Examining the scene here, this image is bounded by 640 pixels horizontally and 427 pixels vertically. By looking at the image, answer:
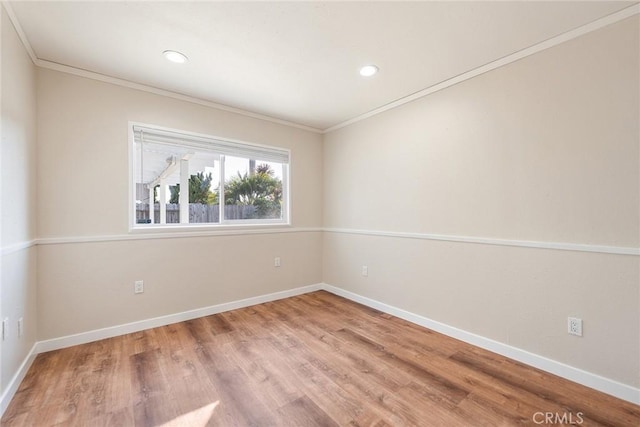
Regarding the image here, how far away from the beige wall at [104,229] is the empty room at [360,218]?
0.7 inches

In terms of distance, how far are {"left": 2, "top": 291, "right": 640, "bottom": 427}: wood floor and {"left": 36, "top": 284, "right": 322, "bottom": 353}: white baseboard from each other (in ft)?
0.25

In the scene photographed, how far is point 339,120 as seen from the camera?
3627 millimetres

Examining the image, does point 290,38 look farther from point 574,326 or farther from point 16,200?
point 574,326

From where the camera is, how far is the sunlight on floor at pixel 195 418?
1.47 metres

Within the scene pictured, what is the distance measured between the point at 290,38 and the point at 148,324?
2876mm

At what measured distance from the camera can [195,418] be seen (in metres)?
1.52

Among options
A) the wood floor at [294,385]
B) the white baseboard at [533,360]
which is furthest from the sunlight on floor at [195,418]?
the white baseboard at [533,360]

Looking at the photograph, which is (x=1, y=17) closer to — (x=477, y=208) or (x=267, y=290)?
(x=267, y=290)

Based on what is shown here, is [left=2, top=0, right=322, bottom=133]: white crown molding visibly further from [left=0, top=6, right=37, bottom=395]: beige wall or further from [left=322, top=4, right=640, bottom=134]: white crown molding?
[left=322, top=4, right=640, bottom=134]: white crown molding

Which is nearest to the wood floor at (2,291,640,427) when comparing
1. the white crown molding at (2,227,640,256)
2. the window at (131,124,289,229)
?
the white crown molding at (2,227,640,256)

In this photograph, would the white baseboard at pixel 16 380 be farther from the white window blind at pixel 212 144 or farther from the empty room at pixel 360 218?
the white window blind at pixel 212 144

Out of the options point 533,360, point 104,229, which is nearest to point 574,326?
point 533,360

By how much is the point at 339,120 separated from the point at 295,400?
3.15 meters

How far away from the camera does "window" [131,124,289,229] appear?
2.72m
